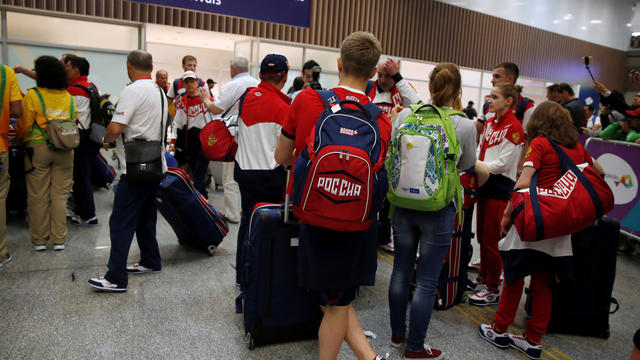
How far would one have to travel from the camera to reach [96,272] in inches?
140

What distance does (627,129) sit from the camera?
18.0ft

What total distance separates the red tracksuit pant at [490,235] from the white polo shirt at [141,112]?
2525 millimetres

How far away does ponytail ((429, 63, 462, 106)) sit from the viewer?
7.95ft

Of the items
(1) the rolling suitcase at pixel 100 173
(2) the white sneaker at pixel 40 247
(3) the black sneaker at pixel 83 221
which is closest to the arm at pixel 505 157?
(2) the white sneaker at pixel 40 247

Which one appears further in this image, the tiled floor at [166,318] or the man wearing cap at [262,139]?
the man wearing cap at [262,139]

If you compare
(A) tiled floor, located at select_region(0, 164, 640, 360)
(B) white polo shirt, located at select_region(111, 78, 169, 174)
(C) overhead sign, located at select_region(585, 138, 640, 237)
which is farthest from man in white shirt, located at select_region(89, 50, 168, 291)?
(C) overhead sign, located at select_region(585, 138, 640, 237)

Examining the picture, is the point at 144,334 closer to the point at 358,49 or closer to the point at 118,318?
the point at 118,318

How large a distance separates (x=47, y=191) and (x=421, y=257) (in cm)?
339

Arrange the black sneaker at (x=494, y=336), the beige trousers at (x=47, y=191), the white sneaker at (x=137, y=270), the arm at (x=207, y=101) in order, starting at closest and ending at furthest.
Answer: the black sneaker at (x=494, y=336), the arm at (x=207, y=101), the white sneaker at (x=137, y=270), the beige trousers at (x=47, y=191)

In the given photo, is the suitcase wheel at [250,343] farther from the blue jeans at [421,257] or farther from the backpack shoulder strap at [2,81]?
the backpack shoulder strap at [2,81]

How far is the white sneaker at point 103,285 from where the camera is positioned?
3160 millimetres

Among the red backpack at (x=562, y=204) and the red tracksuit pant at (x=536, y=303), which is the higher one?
the red backpack at (x=562, y=204)

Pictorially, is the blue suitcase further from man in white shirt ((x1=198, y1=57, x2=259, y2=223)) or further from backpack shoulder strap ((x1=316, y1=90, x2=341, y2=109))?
man in white shirt ((x1=198, y1=57, x2=259, y2=223))

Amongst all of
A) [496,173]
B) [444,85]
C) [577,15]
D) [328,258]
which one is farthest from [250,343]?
[577,15]
